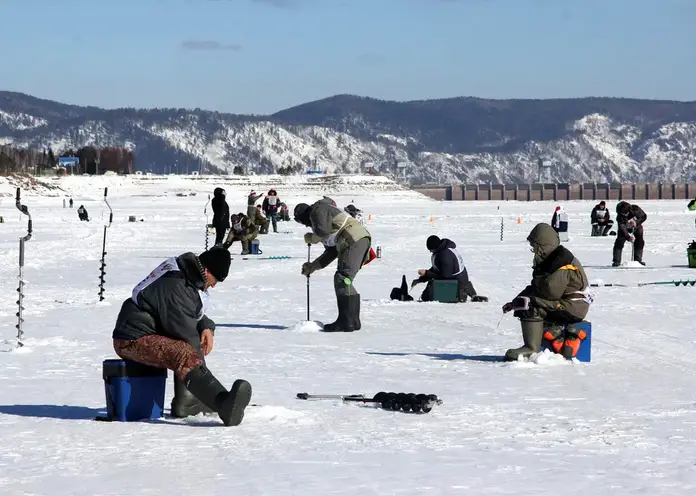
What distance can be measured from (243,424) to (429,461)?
1640 millimetres

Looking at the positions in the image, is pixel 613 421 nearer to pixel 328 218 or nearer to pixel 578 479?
pixel 578 479

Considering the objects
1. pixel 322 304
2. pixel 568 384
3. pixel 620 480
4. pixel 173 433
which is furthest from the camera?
pixel 322 304

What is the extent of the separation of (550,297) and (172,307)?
4317 millimetres

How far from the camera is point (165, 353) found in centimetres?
891

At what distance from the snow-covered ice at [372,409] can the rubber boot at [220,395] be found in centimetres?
12

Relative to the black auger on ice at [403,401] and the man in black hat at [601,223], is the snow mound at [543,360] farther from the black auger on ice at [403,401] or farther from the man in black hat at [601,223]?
the man in black hat at [601,223]

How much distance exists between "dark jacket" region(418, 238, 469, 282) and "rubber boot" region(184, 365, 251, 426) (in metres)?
9.63

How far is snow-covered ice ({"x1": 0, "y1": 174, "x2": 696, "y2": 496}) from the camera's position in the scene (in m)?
7.35

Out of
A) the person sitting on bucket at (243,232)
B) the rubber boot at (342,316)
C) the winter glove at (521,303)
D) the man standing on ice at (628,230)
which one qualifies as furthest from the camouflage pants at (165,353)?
the person sitting on bucket at (243,232)

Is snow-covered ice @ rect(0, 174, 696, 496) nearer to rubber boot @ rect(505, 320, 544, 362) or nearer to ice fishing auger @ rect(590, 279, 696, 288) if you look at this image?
rubber boot @ rect(505, 320, 544, 362)

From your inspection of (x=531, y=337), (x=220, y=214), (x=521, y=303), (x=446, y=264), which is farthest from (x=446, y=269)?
(x=220, y=214)

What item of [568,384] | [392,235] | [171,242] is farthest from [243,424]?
[392,235]

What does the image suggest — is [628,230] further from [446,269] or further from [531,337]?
[531,337]

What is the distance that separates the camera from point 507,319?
54.9 feet
